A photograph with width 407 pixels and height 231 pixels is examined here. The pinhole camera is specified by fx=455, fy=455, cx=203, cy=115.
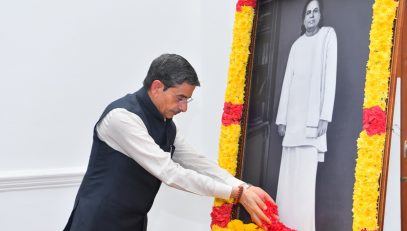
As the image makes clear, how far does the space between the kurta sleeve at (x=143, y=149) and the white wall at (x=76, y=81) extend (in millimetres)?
1109

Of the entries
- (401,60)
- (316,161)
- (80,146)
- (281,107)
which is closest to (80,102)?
(80,146)

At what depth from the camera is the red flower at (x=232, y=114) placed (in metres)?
2.48

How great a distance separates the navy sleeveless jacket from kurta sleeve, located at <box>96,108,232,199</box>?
0.04 meters

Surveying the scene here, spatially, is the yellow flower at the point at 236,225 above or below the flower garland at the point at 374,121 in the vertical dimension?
below

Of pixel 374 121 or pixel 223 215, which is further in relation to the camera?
pixel 223 215

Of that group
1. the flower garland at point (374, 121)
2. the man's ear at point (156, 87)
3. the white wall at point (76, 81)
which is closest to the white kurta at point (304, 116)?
the flower garland at point (374, 121)

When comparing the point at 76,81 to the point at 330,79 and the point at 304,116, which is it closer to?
the point at 304,116

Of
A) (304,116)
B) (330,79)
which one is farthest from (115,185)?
(330,79)

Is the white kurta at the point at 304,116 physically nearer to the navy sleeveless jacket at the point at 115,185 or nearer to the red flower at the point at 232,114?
the red flower at the point at 232,114

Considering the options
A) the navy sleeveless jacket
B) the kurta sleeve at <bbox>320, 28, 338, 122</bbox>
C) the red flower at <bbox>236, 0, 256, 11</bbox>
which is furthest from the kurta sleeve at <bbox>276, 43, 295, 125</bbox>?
the navy sleeveless jacket

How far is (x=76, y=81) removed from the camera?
10.3ft

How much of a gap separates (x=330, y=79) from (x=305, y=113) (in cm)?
21

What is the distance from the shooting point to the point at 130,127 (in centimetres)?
202

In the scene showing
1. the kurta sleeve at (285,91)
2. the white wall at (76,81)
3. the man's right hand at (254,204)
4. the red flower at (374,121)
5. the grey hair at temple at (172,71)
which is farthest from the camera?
the white wall at (76,81)
